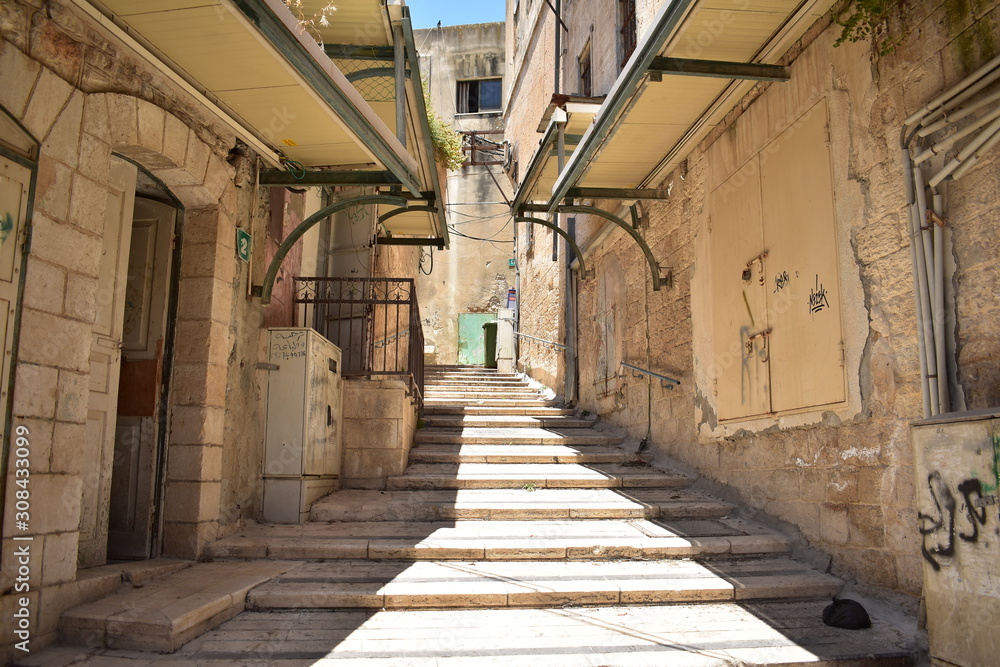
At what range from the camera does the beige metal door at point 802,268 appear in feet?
13.4

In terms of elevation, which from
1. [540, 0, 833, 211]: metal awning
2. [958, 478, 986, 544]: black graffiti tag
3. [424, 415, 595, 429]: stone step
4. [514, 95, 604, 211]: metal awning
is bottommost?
[958, 478, 986, 544]: black graffiti tag

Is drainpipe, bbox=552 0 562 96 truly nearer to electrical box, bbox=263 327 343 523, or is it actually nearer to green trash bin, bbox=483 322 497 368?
electrical box, bbox=263 327 343 523

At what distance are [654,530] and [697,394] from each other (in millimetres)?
1454

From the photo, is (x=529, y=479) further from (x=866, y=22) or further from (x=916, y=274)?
(x=866, y=22)

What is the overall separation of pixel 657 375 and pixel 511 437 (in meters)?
1.78

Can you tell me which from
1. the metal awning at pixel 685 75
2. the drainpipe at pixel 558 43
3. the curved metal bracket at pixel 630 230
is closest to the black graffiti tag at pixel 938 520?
the metal awning at pixel 685 75

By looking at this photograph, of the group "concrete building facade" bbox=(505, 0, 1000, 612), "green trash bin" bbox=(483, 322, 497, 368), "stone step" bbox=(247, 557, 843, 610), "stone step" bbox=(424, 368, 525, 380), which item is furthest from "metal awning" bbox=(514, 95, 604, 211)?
"green trash bin" bbox=(483, 322, 497, 368)

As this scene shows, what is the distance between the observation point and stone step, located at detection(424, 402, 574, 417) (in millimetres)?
8602

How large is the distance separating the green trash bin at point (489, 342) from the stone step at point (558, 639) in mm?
15282

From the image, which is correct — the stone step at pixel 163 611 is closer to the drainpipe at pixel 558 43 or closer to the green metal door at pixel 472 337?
the drainpipe at pixel 558 43

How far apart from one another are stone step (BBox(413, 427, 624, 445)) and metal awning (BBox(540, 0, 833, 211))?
2.63 m

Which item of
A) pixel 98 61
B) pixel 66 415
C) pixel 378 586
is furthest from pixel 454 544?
pixel 98 61

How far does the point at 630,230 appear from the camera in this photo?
650 cm

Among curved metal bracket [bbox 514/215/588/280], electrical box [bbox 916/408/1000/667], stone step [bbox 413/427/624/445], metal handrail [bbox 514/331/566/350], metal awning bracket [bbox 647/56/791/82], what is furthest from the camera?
metal handrail [bbox 514/331/566/350]
